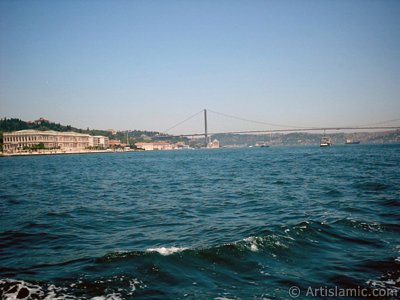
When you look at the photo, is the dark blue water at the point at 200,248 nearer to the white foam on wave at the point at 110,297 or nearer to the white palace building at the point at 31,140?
the white foam on wave at the point at 110,297

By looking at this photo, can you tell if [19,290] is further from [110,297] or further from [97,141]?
[97,141]

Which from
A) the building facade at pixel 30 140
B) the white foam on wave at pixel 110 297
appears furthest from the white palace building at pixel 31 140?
the white foam on wave at pixel 110 297

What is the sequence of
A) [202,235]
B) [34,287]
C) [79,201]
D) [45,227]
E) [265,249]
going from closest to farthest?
[34,287] → [265,249] → [202,235] → [45,227] → [79,201]

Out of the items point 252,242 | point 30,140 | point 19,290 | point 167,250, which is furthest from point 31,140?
point 252,242

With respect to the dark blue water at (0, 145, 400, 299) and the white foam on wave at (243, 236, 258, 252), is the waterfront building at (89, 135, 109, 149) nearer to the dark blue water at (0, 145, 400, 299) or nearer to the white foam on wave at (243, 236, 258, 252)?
the dark blue water at (0, 145, 400, 299)

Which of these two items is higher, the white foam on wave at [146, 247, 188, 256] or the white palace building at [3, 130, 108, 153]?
the white palace building at [3, 130, 108, 153]

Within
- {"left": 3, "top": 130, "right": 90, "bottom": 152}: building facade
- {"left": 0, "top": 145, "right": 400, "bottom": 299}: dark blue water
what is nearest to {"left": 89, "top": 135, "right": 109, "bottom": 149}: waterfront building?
{"left": 3, "top": 130, "right": 90, "bottom": 152}: building facade

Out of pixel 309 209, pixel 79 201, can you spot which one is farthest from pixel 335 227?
pixel 79 201

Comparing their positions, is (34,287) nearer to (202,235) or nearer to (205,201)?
(202,235)

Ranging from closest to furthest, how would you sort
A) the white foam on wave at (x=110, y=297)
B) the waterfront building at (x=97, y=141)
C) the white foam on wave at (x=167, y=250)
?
1. the white foam on wave at (x=110, y=297)
2. the white foam on wave at (x=167, y=250)
3. the waterfront building at (x=97, y=141)

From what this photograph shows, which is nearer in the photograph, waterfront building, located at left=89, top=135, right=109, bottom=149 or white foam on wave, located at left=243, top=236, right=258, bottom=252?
white foam on wave, located at left=243, top=236, right=258, bottom=252

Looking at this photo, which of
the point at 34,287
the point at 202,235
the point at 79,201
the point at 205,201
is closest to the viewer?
the point at 34,287
